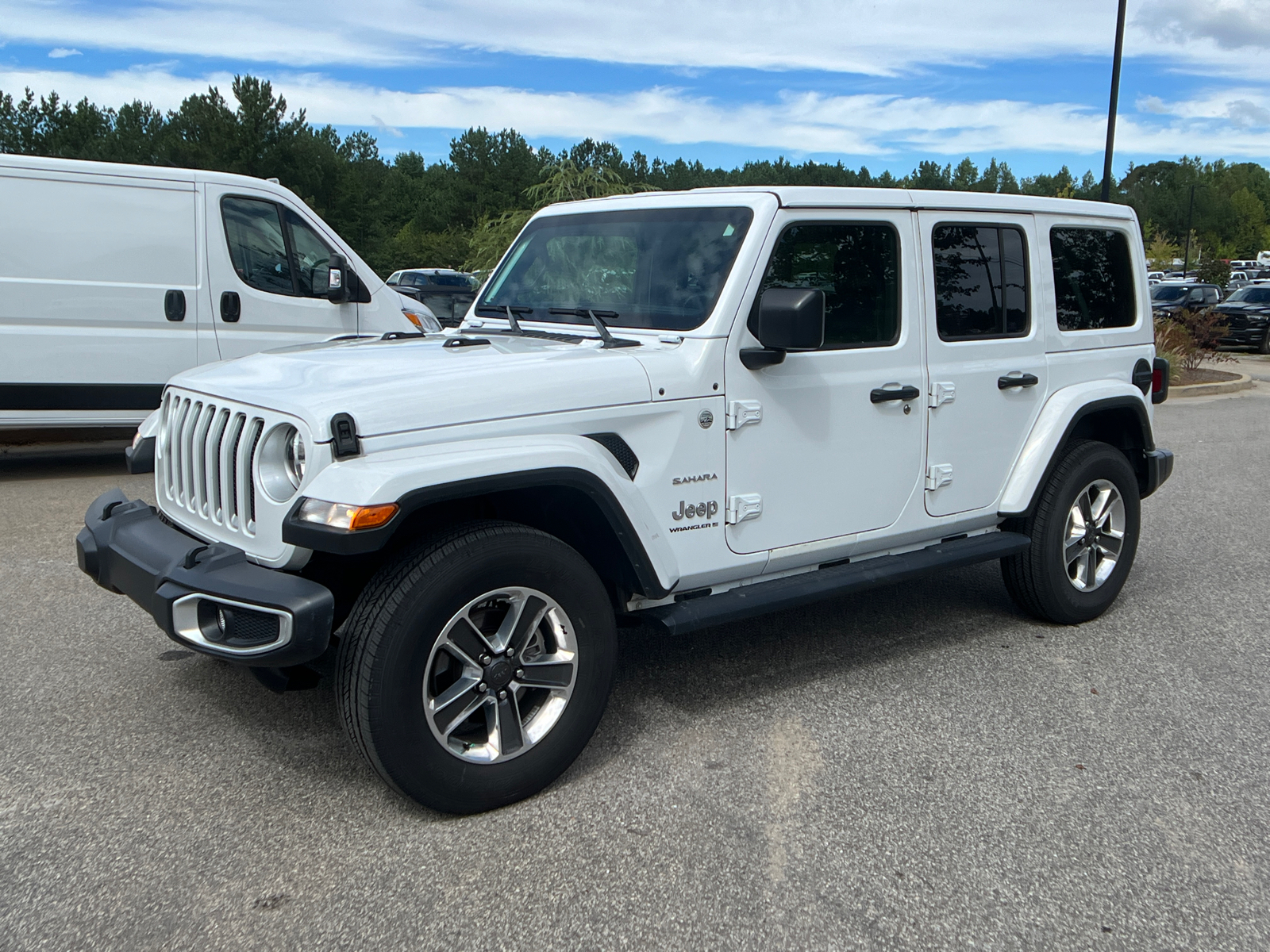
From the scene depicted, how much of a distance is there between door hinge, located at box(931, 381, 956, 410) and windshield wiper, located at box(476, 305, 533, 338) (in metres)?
1.65

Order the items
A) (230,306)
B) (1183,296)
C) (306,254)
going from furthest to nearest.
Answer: (1183,296) → (306,254) → (230,306)

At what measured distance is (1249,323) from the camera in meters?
26.2

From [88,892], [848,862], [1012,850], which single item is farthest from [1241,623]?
[88,892]

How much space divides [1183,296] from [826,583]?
2857 cm

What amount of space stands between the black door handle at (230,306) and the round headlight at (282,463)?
18.6ft

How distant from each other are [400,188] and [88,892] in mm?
88998

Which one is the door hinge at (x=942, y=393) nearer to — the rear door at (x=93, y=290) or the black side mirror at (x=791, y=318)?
the black side mirror at (x=791, y=318)

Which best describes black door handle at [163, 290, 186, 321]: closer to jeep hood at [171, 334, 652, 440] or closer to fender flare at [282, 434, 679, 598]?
jeep hood at [171, 334, 652, 440]

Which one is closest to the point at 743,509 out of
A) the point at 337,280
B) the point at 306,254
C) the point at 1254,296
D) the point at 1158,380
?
the point at 1158,380

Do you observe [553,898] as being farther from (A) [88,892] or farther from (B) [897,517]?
(B) [897,517]

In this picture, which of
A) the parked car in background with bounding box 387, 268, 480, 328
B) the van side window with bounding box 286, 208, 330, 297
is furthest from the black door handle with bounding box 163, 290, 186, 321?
the parked car in background with bounding box 387, 268, 480, 328

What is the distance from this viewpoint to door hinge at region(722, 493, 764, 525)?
3.72 meters

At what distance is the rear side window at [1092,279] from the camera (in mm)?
4902

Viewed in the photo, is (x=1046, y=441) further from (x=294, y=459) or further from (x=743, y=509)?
(x=294, y=459)
